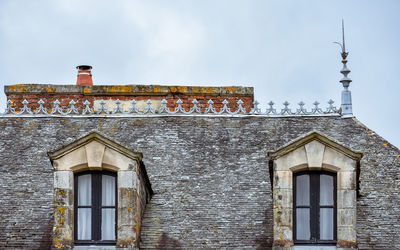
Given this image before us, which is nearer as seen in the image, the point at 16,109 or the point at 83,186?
the point at 83,186

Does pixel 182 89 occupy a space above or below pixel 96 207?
above

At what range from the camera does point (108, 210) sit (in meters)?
20.7

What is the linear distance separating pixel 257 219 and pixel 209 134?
3448mm

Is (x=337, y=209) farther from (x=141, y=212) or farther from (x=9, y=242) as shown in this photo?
(x=9, y=242)

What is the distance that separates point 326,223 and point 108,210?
3.96 meters

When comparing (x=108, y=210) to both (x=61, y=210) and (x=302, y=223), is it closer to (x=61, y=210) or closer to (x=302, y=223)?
(x=61, y=210)

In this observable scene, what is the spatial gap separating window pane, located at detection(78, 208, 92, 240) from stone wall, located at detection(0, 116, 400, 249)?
2.11 ft

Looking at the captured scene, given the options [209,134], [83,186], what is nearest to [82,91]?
[209,134]

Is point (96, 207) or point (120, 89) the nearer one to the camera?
point (96, 207)

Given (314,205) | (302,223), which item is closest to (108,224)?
(302,223)

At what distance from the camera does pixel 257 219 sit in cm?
2111

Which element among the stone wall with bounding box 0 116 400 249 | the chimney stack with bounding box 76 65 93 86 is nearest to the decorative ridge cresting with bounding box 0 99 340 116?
the stone wall with bounding box 0 116 400 249

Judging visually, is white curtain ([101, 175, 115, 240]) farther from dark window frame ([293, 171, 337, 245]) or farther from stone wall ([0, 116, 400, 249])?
dark window frame ([293, 171, 337, 245])

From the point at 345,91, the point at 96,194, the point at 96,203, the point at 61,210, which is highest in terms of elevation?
the point at 345,91
